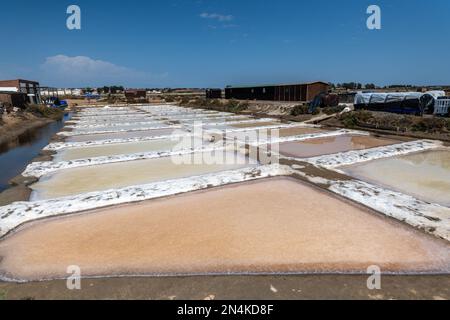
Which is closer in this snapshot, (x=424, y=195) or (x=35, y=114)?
(x=424, y=195)

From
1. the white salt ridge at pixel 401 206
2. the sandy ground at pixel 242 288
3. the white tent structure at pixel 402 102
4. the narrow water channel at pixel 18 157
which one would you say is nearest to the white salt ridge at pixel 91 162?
the narrow water channel at pixel 18 157

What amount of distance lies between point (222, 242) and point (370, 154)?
20.0 ft

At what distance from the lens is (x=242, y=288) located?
2695 millimetres

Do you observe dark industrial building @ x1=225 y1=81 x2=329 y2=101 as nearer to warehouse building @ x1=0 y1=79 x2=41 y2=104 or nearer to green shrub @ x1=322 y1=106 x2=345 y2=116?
green shrub @ x1=322 y1=106 x2=345 y2=116

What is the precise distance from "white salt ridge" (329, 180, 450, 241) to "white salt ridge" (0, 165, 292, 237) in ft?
4.93

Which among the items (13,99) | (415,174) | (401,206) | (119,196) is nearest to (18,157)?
(119,196)

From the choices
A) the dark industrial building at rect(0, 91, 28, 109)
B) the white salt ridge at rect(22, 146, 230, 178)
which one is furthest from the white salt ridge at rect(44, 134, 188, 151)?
the dark industrial building at rect(0, 91, 28, 109)

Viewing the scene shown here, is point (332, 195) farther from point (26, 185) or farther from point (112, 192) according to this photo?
point (26, 185)

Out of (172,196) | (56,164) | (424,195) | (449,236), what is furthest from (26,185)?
(424,195)

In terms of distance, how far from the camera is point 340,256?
10.5 feet

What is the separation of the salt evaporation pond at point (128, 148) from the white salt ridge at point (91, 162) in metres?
0.60

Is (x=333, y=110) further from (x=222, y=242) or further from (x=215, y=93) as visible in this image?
(x=215, y=93)

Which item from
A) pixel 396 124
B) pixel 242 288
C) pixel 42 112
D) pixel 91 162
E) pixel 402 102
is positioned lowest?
pixel 242 288

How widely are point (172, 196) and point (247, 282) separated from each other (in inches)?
108
